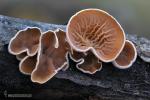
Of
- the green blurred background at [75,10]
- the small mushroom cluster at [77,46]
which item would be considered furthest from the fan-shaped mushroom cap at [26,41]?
the green blurred background at [75,10]

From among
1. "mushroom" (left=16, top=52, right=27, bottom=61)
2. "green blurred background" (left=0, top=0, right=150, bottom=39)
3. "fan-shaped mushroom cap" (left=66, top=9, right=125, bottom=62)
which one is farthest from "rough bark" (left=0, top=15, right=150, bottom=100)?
"green blurred background" (left=0, top=0, right=150, bottom=39)

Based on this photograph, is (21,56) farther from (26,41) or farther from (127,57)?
(127,57)

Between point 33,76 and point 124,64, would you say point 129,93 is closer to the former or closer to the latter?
point 124,64

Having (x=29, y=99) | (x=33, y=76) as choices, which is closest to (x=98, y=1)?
(x=29, y=99)

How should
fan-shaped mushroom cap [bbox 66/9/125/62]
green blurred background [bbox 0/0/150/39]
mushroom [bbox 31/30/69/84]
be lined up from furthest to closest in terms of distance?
green blurred background [bbox 0/0/150/39]
fan-shaped mushroom cap [bbox 66/9/125/62]
mushroom [bbox 31/30/69/84]

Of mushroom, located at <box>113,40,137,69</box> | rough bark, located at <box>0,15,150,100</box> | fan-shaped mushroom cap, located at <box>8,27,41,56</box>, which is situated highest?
fan-shaped mushroom cap, located at <box>8,27,41,56</box>

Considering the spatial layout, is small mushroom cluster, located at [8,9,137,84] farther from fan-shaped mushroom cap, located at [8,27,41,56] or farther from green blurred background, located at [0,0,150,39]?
green blurred background, located at [0,0,150,39]

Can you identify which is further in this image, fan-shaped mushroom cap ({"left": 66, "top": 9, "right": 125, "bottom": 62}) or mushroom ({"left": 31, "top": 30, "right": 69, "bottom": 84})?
fan-shaped mushroom cap ({"left": 66, "top": 9, "right": 125, "bottom": 62})
